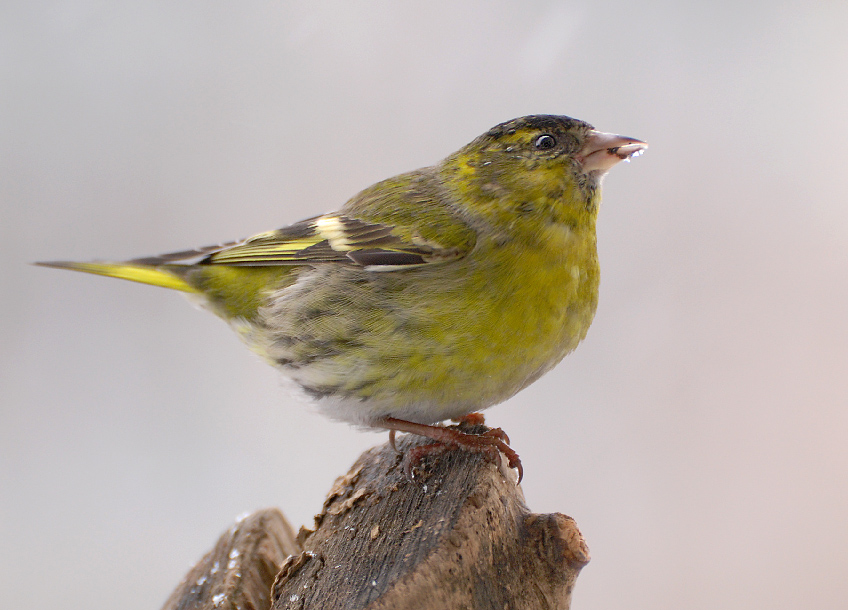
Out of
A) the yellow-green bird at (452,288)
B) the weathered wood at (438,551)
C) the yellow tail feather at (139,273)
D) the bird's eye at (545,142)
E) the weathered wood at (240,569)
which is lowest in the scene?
the weathered wood at (438,551)

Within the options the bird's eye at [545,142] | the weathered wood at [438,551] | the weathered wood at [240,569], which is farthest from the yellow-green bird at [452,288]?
the weathered wood at [240,569]

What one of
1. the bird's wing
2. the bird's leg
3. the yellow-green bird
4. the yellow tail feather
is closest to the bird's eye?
the yellow-green bird

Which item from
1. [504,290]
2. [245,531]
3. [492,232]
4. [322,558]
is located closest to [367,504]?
[322,558]

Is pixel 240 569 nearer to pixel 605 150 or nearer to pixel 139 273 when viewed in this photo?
pixel 139 273

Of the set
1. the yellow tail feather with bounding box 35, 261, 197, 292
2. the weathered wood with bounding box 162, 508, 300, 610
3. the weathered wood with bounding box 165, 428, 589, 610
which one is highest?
the yellow tail feather with bounding box 35, 261, 197, 292

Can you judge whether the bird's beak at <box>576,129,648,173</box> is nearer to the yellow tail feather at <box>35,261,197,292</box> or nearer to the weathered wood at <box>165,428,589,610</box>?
the weathered wood at <box>165,428,589,610</box>

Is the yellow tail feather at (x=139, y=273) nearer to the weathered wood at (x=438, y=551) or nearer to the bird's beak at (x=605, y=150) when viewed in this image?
the weathered wood at (x=438, y=551)

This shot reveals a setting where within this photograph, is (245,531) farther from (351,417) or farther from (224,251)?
(224,251)
